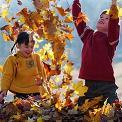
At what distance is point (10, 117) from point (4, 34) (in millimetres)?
1495

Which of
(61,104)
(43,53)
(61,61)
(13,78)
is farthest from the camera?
(13,78)

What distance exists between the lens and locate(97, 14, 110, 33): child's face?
22.9 feet

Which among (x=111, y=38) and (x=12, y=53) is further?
(x=12, y=53)

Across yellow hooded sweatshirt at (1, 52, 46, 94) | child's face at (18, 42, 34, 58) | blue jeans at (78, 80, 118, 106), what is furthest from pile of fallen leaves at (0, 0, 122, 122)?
yellow hooded sweatshirt at (1, 52, 46, 94)

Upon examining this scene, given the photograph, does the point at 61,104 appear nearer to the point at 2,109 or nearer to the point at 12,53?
the point at 2,109

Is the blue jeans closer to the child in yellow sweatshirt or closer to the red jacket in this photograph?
the red jacket

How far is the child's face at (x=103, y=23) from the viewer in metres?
6.97

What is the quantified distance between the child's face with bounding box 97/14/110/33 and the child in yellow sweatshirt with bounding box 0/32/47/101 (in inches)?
37.7

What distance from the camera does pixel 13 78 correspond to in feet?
25.0

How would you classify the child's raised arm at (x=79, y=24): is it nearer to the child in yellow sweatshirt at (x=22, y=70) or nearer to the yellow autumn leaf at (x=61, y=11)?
the child in yellow sweatshirt at (x=22, y=70)

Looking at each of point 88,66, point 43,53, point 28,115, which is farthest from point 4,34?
point 28,115

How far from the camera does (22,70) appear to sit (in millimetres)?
7688

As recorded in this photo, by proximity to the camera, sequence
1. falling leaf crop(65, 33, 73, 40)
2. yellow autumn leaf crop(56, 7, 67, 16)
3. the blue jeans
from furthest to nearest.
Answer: the blue jeans, falling leaf crop(65, 33, 73, 40), yellow autumn leaf crop(56, 7, 67, 16)

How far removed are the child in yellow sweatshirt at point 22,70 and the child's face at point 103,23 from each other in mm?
958
